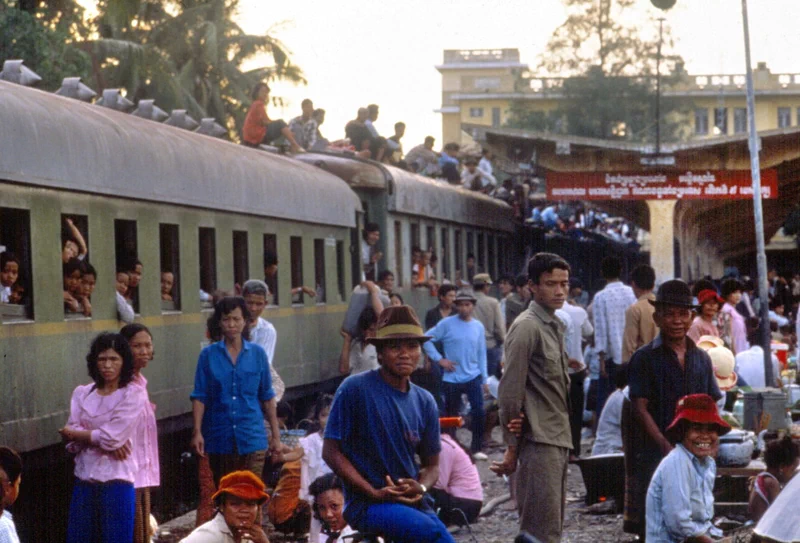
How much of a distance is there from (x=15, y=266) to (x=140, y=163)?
112 inches

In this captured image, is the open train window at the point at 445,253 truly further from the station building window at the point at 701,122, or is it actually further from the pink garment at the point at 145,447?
the station building window at the point at 701,122

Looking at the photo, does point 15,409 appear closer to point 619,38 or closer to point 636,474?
point 636,474

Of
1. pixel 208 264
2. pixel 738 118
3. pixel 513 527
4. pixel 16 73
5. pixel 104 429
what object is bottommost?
pixel 513 527

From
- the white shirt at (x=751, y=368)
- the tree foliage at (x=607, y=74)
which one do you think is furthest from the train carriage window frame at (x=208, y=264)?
the tree foliage at (x=607, y=74)

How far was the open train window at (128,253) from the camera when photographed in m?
12.9

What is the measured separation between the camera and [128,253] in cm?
1310

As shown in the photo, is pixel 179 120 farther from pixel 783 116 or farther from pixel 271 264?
pixel 783 116

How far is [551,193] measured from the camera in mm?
29688

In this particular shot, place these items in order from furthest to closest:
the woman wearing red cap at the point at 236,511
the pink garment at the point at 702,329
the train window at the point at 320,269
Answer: the train window at the point at 320,269, the pink garment at the point at 702,329, the woman wearing red cap at the point at 236,511

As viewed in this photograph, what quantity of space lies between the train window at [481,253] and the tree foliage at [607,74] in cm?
3840

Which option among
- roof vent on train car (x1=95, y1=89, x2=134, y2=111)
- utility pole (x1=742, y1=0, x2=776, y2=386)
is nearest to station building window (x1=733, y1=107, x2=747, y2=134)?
utility pole (x1=742, y1=0, x2=776, y2=386)

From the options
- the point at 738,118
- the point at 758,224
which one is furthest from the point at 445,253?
the point at 738,118

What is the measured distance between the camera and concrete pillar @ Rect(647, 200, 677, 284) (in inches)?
1137

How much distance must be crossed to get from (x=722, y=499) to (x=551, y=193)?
18.5 metres
